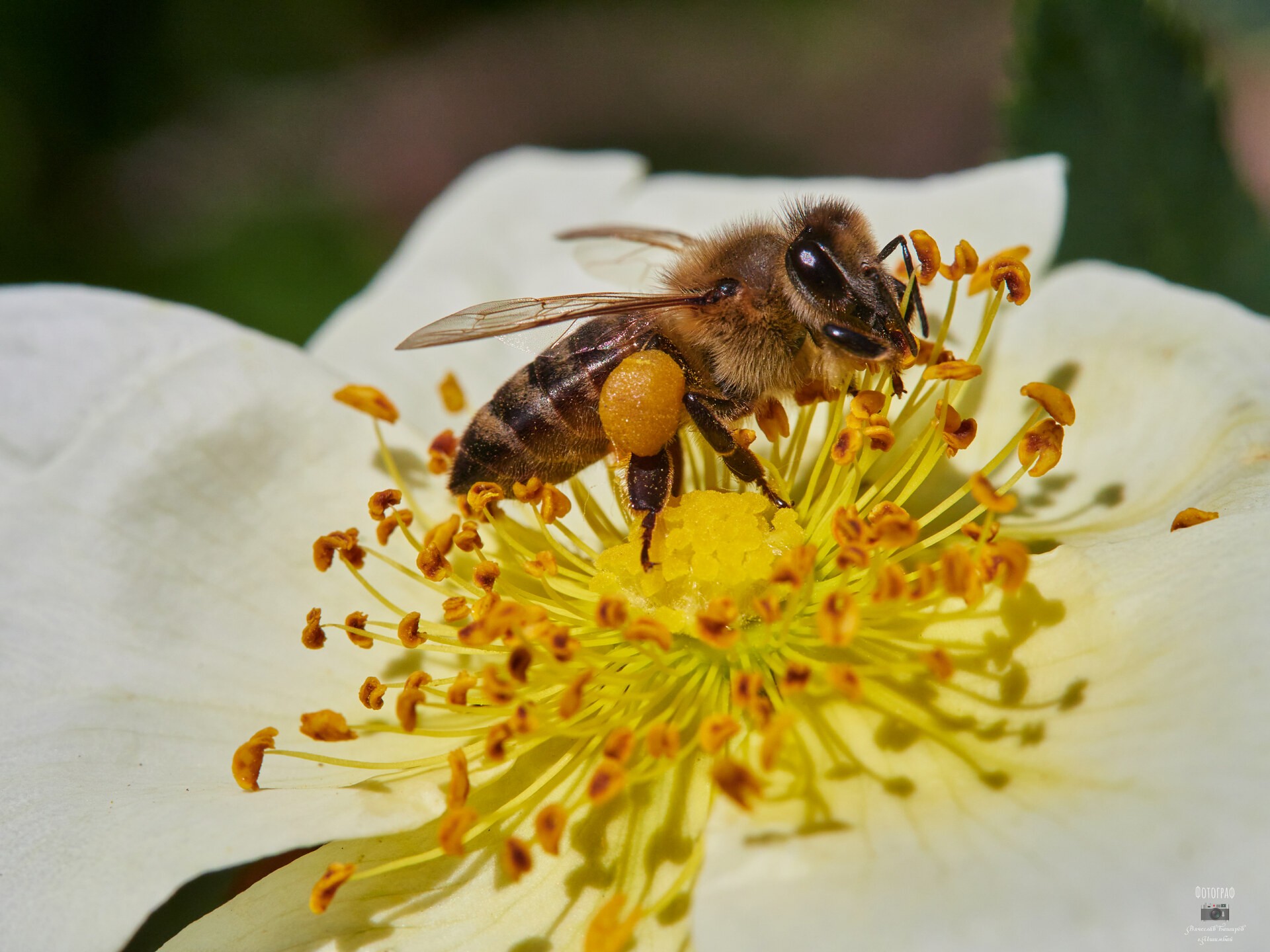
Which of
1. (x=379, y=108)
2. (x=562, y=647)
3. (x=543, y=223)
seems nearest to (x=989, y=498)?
(x=562, y=647)

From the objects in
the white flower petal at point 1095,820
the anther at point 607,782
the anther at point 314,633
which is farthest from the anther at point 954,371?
the anther at point 314,633

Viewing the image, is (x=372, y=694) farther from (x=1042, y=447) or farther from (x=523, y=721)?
(x=1042, y=447)

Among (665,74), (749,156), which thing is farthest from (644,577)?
(665,74)

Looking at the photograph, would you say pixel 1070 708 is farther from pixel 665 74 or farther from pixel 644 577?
pixel 665 74

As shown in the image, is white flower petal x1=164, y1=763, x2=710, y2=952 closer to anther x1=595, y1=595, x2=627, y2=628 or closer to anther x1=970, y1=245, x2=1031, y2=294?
anther x1=595, y1=595, x2=627, y2=628

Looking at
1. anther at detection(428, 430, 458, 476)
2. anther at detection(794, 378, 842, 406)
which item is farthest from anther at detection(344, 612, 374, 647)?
anther at detection(794, 378, 842, 406)

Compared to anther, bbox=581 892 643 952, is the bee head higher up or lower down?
higher up
